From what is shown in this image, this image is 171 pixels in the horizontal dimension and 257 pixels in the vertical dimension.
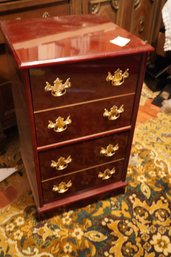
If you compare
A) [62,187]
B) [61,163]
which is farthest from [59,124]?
[62,187]

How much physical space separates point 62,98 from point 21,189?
68 cm

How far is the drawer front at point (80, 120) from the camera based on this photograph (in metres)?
0.87

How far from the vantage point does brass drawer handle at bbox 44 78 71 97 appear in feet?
2.58

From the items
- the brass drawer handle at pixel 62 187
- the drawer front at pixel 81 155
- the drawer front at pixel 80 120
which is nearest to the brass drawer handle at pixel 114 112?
the drawer front at pixel 80 120

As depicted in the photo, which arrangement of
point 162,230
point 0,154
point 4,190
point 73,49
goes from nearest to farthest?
1. point 73,49
2. point 162,230
3. point 4,190
4. point 0,154

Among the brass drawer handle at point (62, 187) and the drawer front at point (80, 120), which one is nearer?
the drawer front at point (80, 120)

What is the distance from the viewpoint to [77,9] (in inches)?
52.8

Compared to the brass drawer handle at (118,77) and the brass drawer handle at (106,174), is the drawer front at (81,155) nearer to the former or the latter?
the brass drawer handle at (106,174)

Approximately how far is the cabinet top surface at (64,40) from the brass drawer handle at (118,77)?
76 millimetres

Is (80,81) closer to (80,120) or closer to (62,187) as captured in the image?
(80,120)

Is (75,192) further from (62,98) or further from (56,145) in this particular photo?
(62,98)

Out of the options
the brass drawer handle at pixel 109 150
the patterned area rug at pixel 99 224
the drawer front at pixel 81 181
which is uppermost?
the brass drawer handle at pixel 109 150

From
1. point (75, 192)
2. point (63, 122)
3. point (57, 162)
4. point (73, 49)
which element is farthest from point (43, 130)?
point (75, 192)

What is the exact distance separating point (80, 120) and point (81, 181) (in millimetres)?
343
